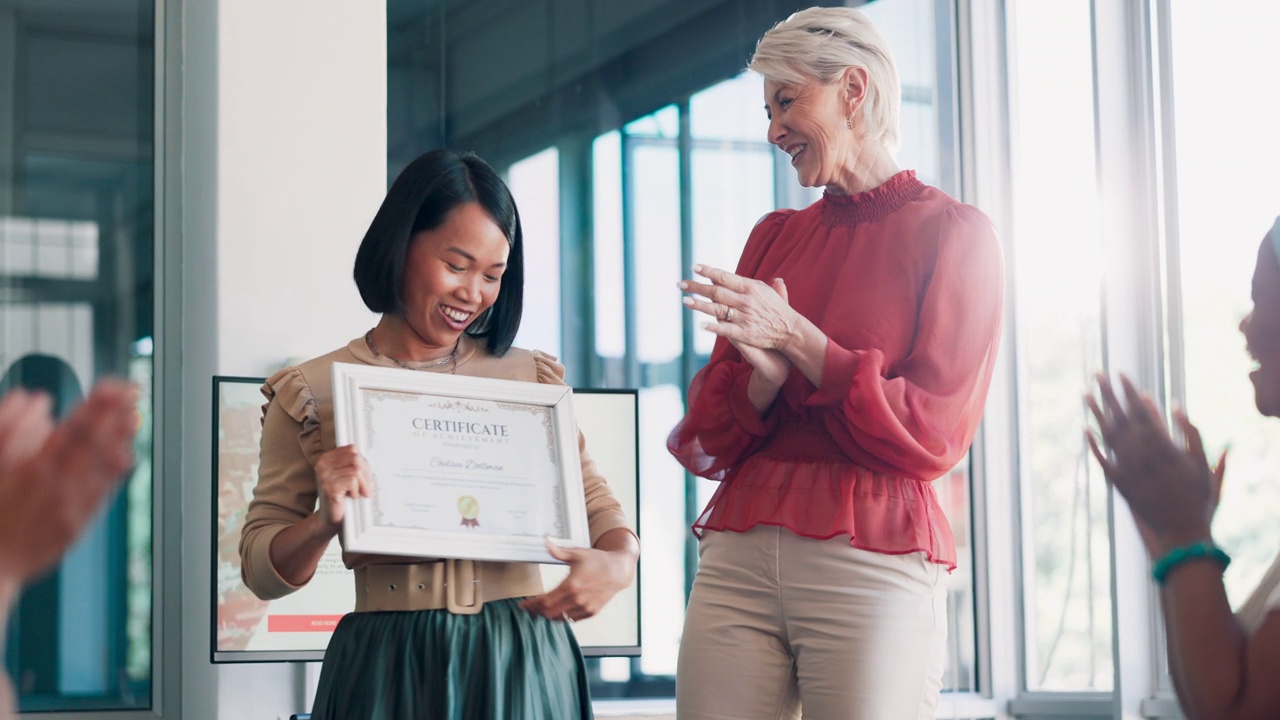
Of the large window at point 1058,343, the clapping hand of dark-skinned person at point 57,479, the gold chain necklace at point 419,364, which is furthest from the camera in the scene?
the large window at point 1058,343

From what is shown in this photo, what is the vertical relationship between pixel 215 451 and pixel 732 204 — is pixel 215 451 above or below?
below

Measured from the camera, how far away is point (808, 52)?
213cm

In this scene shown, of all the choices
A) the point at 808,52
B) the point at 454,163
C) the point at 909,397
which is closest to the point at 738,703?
the point at 909,397

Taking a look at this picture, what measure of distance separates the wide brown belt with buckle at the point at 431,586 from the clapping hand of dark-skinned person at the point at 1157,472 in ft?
2.73

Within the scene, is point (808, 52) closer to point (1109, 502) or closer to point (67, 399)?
point (1109, 502)

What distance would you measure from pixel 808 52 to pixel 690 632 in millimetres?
953

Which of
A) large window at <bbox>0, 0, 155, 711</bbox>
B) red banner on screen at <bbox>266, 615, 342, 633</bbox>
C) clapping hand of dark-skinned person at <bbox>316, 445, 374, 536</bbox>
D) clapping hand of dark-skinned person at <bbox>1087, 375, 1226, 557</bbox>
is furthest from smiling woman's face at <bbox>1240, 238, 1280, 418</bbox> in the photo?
large window at <bbox>0, 0, 155, 711</bbox>

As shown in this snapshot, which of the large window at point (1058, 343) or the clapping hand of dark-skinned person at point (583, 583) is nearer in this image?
the clapping hand of dark-skinned person at point (583, 583)

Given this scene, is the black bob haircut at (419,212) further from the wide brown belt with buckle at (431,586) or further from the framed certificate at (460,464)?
the wide brown belt with buckle at (431,586)

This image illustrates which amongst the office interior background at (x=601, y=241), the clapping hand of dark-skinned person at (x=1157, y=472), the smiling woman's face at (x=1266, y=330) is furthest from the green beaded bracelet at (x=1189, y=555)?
the office interior background at (x=601, y=241)

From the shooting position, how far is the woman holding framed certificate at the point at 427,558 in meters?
1.65

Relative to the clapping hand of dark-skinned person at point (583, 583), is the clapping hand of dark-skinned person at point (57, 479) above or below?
above

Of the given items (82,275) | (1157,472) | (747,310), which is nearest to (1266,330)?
(1157,472)

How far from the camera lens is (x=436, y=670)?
1.65m
